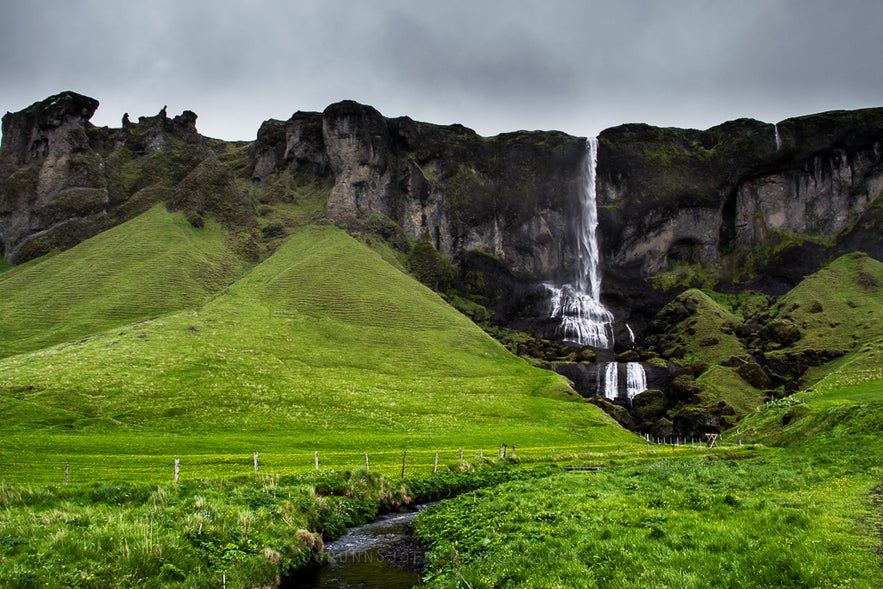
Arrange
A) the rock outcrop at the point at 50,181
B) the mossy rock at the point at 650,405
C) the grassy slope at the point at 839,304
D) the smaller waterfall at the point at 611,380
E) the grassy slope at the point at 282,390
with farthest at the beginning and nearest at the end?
the rock outcrop at the point at 50,181, the grassy slope at the point at 839,304, the smaller waterfall at the point at 611,380, the mossy rock at the point at 650,405, the grassy slope at the point at 282,390

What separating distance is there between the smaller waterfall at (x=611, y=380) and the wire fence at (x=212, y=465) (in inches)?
2740

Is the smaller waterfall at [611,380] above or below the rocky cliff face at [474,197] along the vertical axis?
below

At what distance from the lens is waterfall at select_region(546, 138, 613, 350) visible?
16075 cm

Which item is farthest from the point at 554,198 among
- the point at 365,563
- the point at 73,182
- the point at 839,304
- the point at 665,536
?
the point at 665,536

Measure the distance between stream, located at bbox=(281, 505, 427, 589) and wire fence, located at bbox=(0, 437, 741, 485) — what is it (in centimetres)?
661

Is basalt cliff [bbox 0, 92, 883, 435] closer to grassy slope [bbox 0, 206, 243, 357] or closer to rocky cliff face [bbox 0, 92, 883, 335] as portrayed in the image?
rocky cliff face [bbox 0, 92, 883, 335]

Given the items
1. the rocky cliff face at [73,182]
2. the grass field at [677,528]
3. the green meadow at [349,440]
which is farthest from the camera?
the rocky cliff face at [73,182]

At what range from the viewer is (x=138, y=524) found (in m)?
15.9

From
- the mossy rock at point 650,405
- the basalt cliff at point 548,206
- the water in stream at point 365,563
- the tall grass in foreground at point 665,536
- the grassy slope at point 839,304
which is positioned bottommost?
the mossy rock at point 650,405

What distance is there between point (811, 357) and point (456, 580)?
131 meters

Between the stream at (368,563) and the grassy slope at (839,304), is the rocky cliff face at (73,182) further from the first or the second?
the grassy slope at (839,304)

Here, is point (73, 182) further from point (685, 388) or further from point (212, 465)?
point (685, 388)

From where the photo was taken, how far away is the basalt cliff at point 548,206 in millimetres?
173375

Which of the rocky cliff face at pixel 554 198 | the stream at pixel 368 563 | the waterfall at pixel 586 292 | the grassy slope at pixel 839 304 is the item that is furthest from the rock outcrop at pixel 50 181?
the grassy slope at pixel 839 304
